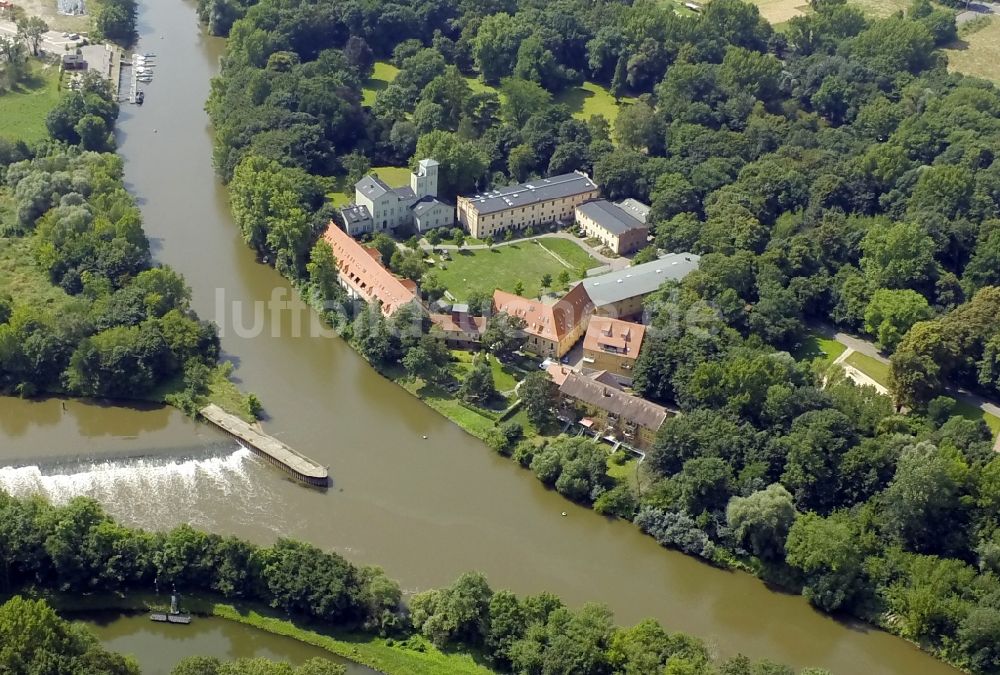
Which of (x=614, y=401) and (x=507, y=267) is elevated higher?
(x=507, y=267)

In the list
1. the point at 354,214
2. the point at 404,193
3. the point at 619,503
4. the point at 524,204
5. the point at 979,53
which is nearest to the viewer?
the point at 619,503

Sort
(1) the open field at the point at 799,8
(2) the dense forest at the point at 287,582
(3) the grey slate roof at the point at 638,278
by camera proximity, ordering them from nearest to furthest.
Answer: (2) the dense forest at the point at 287,582
(3) the grey slate roof at the point at 638,278
(1) the open field at the point at 799,8

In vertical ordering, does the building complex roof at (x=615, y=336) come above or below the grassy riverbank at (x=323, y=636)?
above

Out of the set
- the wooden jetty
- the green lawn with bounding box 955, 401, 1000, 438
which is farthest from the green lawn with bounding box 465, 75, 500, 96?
the green lawn with bounding box 955, 401, 1000, 438

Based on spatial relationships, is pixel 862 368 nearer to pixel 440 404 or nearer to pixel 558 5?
pixel 440 404

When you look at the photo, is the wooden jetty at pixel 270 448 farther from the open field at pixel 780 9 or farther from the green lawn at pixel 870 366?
the open field at pixel 780 9

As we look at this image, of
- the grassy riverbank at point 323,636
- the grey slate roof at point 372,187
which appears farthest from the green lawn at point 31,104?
the grassy riverbank at point 323,636

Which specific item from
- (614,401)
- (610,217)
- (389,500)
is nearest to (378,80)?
(610,217)

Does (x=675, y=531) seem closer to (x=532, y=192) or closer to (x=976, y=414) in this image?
(x=976, y=414)
